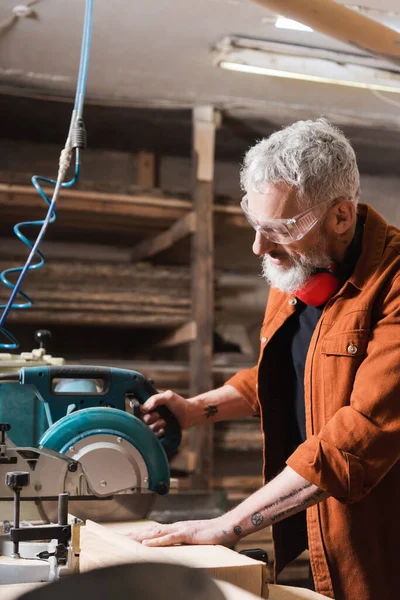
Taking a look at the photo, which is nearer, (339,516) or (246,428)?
(339,516)

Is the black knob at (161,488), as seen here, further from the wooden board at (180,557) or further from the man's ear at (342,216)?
the man's ear at (342,216)

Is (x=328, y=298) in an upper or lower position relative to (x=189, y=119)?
lower

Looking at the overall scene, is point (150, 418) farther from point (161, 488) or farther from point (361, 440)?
point (361, 440)

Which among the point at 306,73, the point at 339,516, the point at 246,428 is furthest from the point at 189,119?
the point at 339,516

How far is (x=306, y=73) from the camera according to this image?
305cm

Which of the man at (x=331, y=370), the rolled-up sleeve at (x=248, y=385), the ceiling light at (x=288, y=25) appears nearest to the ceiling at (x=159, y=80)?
the ceiling light at (x=288, y=25)

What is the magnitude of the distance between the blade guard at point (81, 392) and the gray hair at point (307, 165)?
52 cm

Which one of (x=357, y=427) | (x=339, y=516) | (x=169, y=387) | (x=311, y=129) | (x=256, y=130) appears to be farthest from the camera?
(x=256, y=130)

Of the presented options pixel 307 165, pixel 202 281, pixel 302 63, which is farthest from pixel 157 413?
pixel 302 63

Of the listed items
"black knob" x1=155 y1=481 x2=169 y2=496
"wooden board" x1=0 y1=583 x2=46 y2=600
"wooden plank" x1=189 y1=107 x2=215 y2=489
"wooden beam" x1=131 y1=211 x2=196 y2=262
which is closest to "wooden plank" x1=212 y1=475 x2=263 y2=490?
"wooden plank" x1=189 y1=107 x2=215 y2=489

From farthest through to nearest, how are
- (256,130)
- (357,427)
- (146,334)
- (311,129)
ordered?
(146,334) < (256,130) < (311,129) < (357,427)

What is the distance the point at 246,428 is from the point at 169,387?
0.44 m

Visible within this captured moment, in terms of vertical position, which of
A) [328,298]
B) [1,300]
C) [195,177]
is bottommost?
[328,298]

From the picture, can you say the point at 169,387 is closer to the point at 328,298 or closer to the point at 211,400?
the point at 211,400
